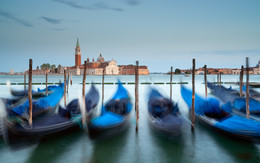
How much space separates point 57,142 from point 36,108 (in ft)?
8.28

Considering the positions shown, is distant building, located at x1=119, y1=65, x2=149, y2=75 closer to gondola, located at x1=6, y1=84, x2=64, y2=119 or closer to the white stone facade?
the white stone facade

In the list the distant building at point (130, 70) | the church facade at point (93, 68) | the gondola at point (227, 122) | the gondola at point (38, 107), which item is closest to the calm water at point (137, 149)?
the gondola at point (227, 122)

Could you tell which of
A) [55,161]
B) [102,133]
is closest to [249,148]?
[102,133]

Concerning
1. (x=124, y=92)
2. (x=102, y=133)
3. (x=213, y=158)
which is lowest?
(x=213, y=158)

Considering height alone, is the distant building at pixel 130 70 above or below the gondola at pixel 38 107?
above

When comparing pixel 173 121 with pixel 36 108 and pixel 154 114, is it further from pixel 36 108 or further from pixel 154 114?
pixel 36 108

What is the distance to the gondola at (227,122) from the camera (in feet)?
14.0

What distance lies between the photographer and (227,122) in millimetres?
4672

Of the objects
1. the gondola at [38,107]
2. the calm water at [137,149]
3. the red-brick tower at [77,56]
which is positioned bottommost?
the calm water at [137,149]

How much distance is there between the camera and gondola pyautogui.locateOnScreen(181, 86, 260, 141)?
14.0 ft

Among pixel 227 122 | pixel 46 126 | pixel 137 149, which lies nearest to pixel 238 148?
pixel 227 122

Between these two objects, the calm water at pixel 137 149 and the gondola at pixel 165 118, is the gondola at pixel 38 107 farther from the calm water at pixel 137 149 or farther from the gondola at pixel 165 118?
the gondola at pixel 165 118

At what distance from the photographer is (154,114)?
591 cm

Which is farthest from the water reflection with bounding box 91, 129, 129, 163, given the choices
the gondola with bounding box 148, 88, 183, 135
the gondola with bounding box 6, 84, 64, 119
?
the gondola with bounding box 6, 84, 64, 119
